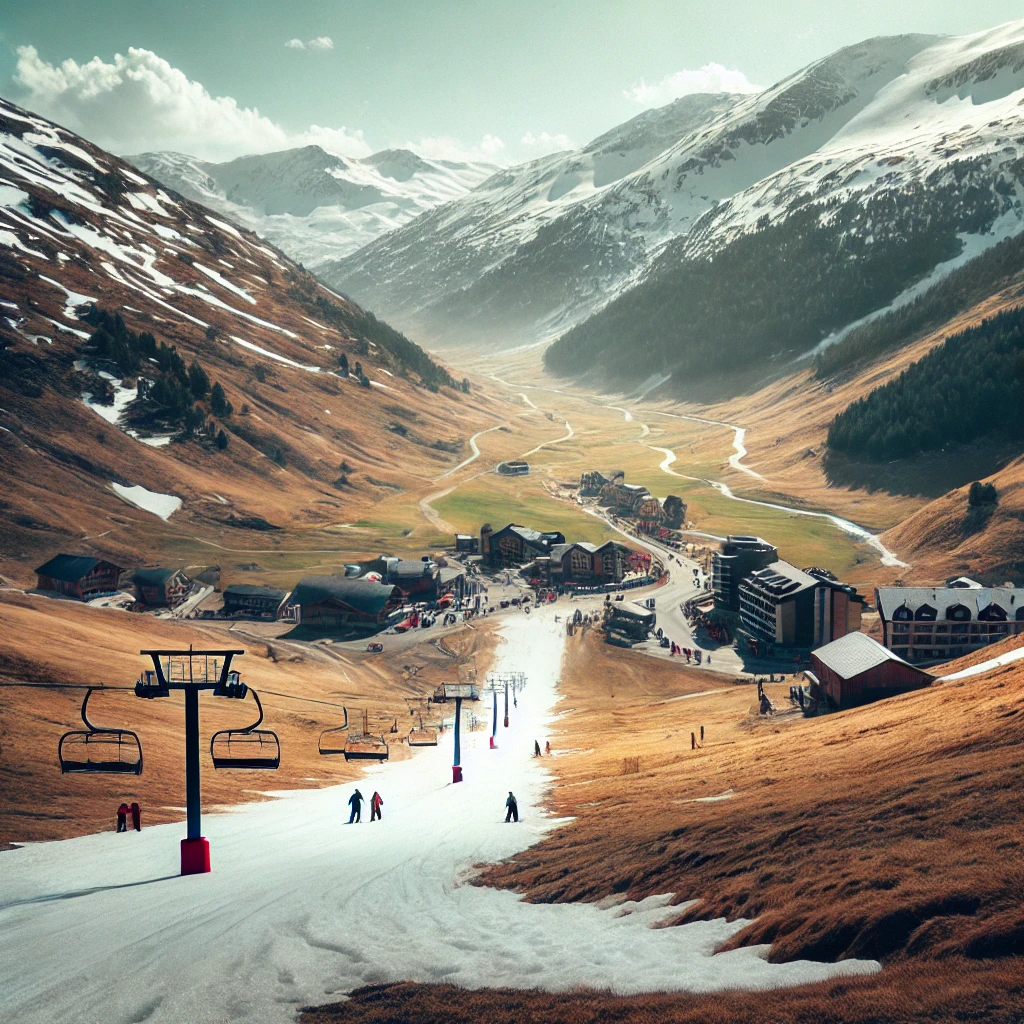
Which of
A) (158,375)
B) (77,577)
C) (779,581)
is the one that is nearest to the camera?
(779,581)

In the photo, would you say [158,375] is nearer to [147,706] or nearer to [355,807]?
[147,706]

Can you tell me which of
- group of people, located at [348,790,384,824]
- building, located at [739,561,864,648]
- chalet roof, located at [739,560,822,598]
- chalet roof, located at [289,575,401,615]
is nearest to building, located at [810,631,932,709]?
group of people, located at [348,790,384,824]

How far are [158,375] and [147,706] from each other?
442ft

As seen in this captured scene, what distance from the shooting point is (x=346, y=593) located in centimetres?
11094

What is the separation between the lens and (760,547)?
118 meters

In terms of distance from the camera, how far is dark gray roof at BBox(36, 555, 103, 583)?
358 ft

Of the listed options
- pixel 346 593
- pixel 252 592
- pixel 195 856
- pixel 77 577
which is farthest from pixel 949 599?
pixel 77 577

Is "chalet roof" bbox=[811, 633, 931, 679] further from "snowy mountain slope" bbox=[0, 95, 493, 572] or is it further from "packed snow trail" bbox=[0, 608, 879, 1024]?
"snowy mountain slope" bbox=[0, 95, 493, 572]

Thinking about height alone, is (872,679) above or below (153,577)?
below

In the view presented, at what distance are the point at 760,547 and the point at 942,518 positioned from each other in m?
31.7

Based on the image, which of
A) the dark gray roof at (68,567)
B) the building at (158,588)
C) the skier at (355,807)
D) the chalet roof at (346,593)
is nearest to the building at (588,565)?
the chalet roof at (346,593)

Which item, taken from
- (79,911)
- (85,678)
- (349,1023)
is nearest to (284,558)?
(85,678)

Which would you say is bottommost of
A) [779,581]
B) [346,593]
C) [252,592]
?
[779,581]

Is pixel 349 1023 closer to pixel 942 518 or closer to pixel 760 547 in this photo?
pixel 760 547
